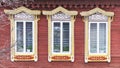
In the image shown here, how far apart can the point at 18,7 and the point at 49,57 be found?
222 centimetres

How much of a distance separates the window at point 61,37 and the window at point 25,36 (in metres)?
0.84

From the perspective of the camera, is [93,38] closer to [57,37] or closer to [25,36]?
[57,37]

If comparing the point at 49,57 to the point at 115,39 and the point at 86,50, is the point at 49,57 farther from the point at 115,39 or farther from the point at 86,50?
the point at 115,39

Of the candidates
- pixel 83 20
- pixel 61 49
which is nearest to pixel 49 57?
pixel 61 49

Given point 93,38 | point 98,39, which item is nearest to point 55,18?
point 93,38

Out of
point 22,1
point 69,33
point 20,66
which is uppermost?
point 22,1

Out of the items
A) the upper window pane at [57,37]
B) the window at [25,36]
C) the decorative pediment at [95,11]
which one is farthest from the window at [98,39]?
the window at [25,36]

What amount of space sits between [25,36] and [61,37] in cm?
137

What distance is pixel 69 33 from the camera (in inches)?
763

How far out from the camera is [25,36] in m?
19.4

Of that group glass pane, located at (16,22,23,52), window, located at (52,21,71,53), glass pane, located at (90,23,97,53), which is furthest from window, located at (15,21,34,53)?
glass pane, located at (90,23,97,53)

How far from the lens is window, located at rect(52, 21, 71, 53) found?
762 inches

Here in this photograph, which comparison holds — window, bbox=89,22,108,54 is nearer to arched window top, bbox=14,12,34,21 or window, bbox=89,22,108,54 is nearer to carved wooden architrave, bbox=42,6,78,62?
carved wooden architrave, bbox=42,6,78,62

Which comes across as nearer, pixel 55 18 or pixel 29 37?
pixel 55 18
